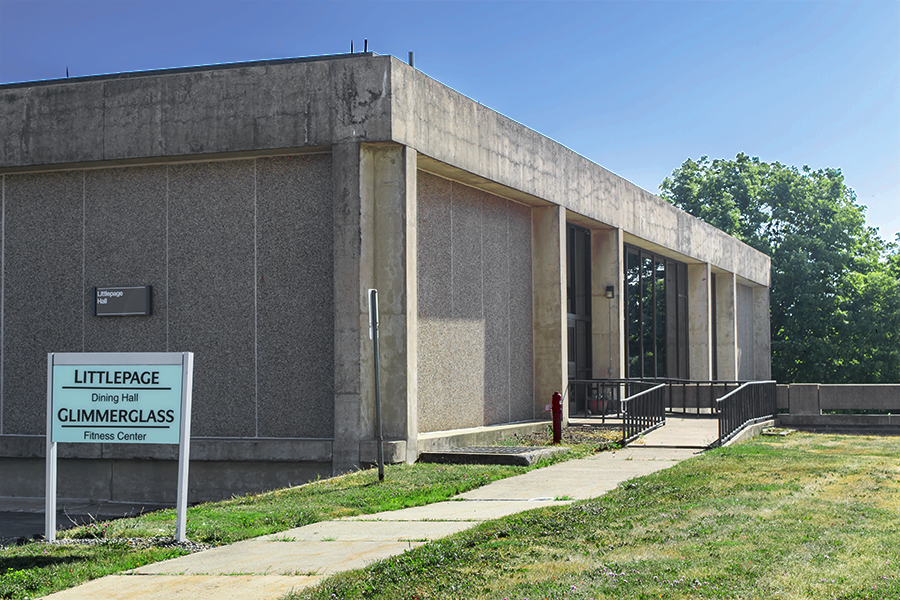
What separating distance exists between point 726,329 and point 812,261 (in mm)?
14977

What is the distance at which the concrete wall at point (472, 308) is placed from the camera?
692 inches

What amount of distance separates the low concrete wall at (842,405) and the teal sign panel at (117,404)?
57.5ft

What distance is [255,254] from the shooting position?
16266 mm

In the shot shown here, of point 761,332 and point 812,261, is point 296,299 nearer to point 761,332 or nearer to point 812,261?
point 761,332

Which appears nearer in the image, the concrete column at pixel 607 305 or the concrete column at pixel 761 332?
the concrete column at pixel 607 305

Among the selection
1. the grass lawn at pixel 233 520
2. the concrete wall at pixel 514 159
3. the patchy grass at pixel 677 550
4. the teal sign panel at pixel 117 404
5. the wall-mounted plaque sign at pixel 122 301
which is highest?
the concrete wall at pixel 514 159

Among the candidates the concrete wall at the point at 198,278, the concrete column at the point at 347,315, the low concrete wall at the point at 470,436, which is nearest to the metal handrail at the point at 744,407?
the low concrete wall at the point at 470,436

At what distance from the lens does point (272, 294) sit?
53.2 feet

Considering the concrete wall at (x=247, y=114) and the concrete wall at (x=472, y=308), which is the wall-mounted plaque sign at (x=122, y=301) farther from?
the concrete wall at (x=472, y=308)

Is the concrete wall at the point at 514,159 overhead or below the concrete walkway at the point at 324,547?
overhead

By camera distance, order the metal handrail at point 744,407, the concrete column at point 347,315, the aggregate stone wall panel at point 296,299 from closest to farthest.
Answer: the concrete column at point 347,315, the aggregate stone wall panel at point 296,299, the metal handrail at point 744,407

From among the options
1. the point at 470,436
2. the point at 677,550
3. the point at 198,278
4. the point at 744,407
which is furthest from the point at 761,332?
the point at 677,550

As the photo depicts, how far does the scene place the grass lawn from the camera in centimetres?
751

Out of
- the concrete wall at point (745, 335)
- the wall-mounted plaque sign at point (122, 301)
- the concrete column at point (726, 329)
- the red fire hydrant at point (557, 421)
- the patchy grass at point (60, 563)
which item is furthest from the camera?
the concrete wall at point (745, 335)
